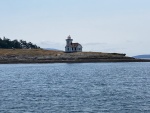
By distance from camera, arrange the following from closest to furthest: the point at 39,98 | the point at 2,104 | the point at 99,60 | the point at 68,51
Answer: the point at 2,104 → the point at 39,98 → the point at 99,60 → the point at 68,51

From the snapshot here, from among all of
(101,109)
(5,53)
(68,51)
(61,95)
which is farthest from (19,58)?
(101,109)

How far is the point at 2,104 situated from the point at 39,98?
562 cm

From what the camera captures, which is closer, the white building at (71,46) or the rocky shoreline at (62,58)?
the rocky shoreline at (62,58)


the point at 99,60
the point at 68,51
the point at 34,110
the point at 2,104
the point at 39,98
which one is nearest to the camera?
the point at 34,110

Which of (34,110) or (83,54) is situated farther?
(83,54)

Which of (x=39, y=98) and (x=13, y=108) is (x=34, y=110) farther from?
(x=39, y=98)

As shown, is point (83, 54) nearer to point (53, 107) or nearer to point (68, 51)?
point (68, 51)

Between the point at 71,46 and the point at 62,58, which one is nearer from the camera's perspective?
the point at 62,58

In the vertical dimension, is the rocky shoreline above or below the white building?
below

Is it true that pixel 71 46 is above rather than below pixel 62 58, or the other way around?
above

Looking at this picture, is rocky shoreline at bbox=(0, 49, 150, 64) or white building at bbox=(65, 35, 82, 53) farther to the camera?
white building at bbox=(65, 35, 82, 53)

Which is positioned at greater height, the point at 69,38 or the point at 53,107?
the point at 69,38

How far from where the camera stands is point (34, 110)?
33375 mm

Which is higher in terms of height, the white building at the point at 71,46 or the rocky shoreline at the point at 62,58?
the white building at the point at 71,46
